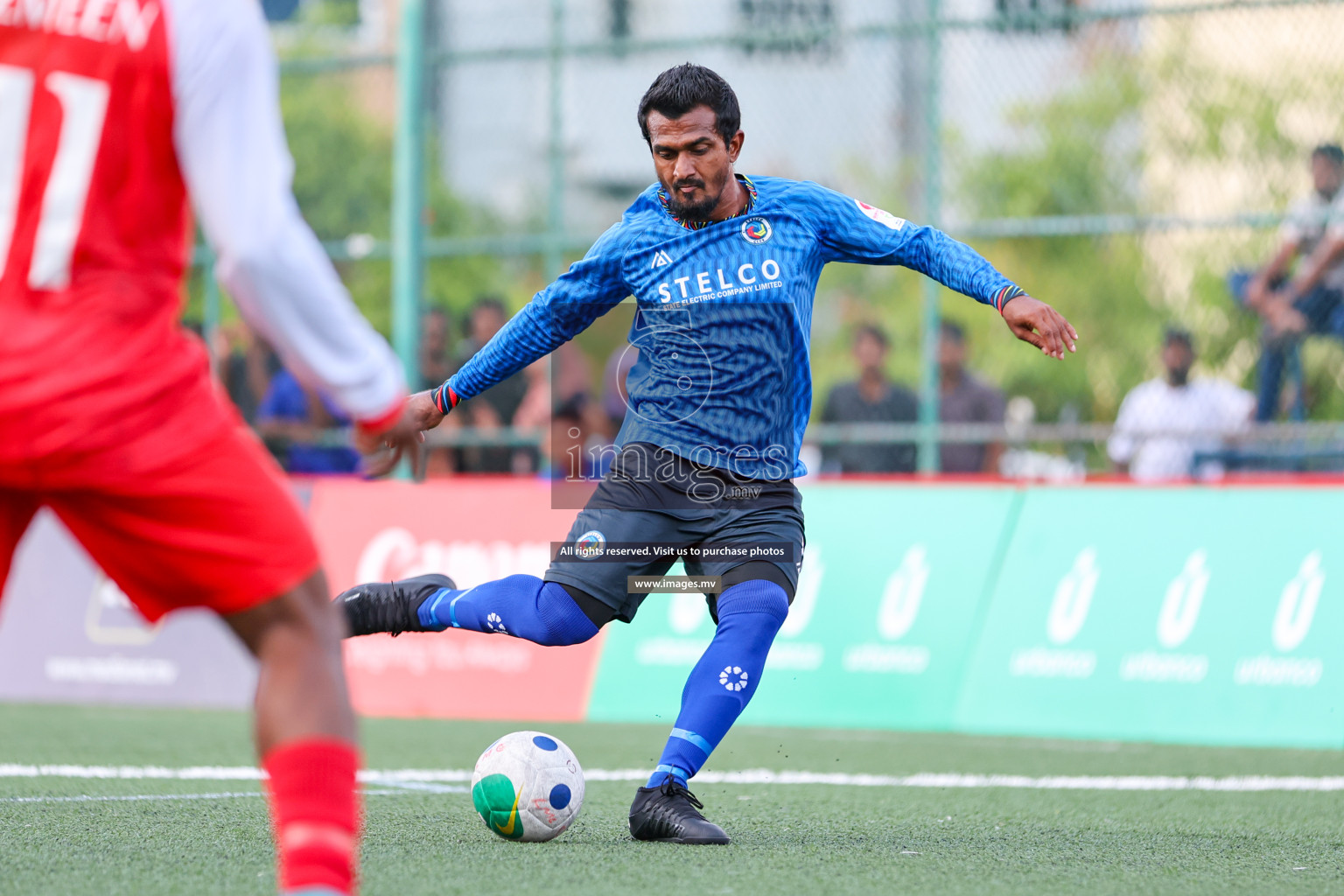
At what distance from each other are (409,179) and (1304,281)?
5.66 metres

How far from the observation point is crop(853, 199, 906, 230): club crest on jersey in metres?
5.21

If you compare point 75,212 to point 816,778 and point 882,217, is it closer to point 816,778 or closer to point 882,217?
point 882,217

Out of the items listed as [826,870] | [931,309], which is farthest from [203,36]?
[931,309]

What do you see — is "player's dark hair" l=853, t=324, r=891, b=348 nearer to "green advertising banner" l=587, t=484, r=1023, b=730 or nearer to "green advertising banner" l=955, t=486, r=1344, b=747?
"green advertising banner" l=587, t=484, r=1023, b=730

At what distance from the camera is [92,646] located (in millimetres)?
10297

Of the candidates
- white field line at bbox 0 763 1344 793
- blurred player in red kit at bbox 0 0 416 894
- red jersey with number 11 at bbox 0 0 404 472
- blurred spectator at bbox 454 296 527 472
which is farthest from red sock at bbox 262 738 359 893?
blurred spectator at bbox 454 296 527 472

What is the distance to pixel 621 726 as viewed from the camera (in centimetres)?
905

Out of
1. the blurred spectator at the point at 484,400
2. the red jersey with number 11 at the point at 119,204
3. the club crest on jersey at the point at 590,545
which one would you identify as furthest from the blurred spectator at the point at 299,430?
the red jersey with number 11 at the point at 119,204

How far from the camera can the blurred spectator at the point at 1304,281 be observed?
9281 mm

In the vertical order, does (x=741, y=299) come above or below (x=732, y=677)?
above

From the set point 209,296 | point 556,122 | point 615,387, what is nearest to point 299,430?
point 209,296

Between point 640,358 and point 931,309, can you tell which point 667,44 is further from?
point 640,358

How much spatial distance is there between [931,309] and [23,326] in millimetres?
8061

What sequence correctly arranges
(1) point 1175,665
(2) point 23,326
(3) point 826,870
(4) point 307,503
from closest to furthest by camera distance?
1. (2) point 23,326
2. (3) point 826,870
3. (1) point 1175,665
4. (4) point 307,503
